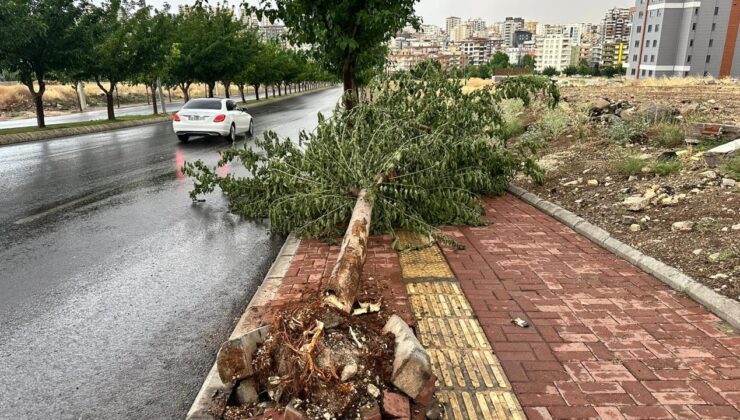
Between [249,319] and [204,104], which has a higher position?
[204,104]

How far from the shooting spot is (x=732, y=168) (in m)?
6.39

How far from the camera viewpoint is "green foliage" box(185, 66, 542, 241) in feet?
18.7

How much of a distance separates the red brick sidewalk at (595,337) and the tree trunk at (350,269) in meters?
1.03

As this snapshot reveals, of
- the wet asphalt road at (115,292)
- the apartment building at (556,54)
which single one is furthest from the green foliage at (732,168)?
the apartment building at (556,54)

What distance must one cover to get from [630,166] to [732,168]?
1.37 metres

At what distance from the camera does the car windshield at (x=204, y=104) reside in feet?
55.6

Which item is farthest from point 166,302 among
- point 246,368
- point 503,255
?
point 503,255

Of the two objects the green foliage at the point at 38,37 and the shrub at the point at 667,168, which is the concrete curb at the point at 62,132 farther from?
the shrub at the point at 667,168

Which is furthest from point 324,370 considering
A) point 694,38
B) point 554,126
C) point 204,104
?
point 694,38

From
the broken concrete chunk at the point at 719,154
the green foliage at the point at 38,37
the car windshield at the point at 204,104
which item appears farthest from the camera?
the car windshield at the point at 204,104

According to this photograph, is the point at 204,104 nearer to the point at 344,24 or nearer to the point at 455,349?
the point at 344,24

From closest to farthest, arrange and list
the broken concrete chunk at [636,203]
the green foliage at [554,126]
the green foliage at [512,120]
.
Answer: the broken concrete chunk at [636,203]
the green foliage at [554,126]
the green foliage at [512,120]

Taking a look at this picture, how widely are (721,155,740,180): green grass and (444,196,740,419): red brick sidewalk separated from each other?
2.40m

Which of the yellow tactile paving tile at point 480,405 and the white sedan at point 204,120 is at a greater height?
the white sedan at point 204,120
